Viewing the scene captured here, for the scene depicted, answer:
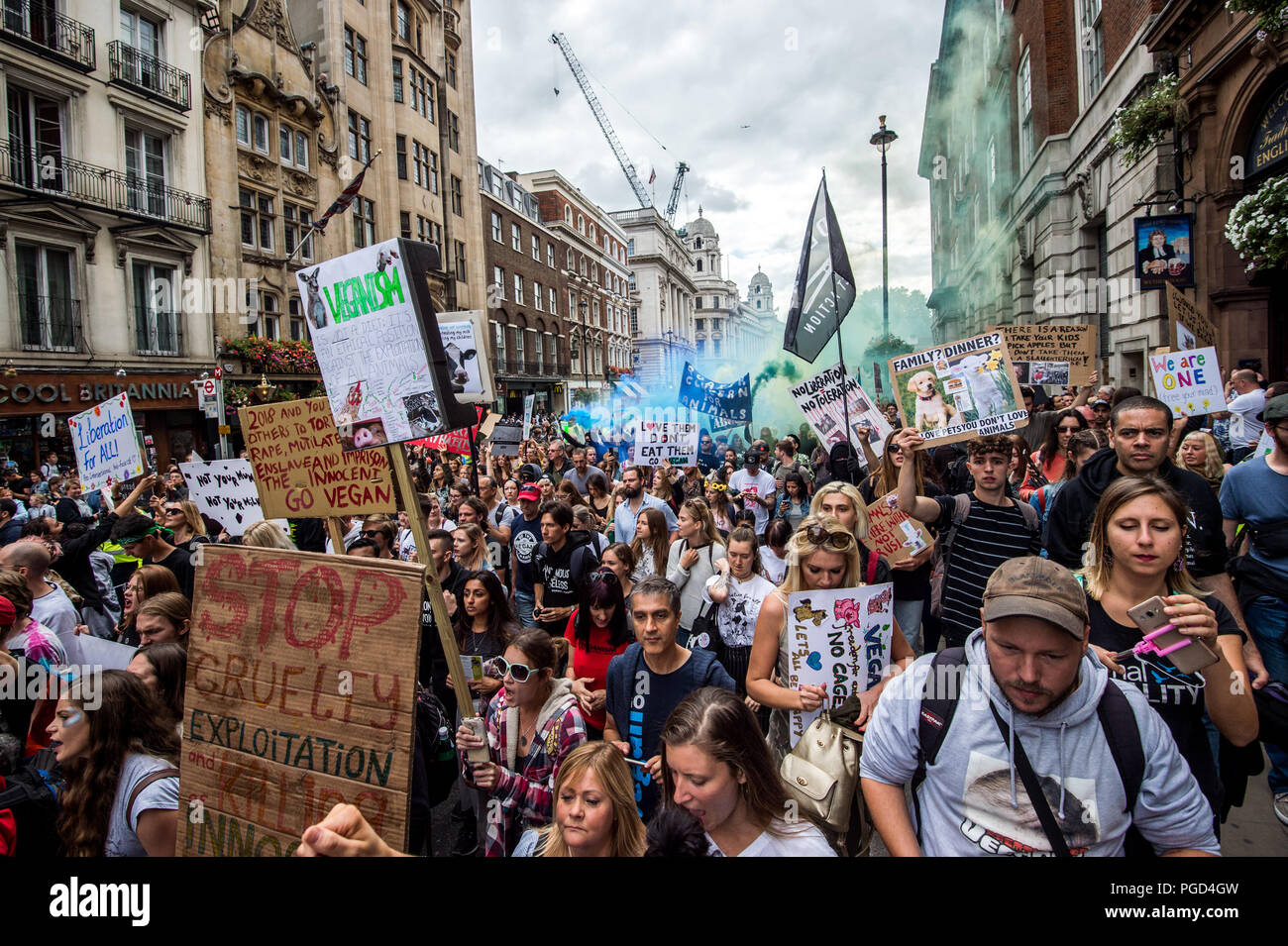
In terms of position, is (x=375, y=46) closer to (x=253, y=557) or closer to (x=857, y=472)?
(x=857, y=472)

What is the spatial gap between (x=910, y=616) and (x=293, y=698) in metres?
3.79

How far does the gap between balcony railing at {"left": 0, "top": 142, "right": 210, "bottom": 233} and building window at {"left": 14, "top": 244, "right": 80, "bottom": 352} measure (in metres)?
1.56

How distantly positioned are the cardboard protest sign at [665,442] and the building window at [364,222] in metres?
23.7

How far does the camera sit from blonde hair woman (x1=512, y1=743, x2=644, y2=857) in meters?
2.21

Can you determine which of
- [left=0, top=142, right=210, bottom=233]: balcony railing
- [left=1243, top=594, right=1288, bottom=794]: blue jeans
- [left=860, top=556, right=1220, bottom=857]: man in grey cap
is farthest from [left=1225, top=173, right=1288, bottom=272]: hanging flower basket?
[left=0, top=142, right=210, bottom=233]: balcony railing

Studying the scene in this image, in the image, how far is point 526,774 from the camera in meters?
2.98

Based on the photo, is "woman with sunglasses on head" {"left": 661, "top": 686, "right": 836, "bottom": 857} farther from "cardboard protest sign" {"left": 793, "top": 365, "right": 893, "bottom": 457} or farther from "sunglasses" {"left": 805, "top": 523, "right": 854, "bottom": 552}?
"cardboard protest sign" {"left": 793, "top": 365, "right": 893, "bottom": 457}

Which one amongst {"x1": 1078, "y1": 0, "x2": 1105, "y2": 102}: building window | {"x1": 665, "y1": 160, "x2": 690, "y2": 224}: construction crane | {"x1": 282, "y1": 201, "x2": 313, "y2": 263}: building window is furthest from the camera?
{"x1": 665, "y1": 160, "x2": 690, "y2": 224}: construction crane

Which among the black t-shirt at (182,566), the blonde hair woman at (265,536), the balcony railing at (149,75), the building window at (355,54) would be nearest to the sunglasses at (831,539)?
the blonde hair woman at (265,536)

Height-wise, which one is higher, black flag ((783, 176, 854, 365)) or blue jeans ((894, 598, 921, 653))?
black flag ((783, 176, 854, 365))

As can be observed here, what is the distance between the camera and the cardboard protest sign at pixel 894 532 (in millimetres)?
4461

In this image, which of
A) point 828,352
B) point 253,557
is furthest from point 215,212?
point 828,352
